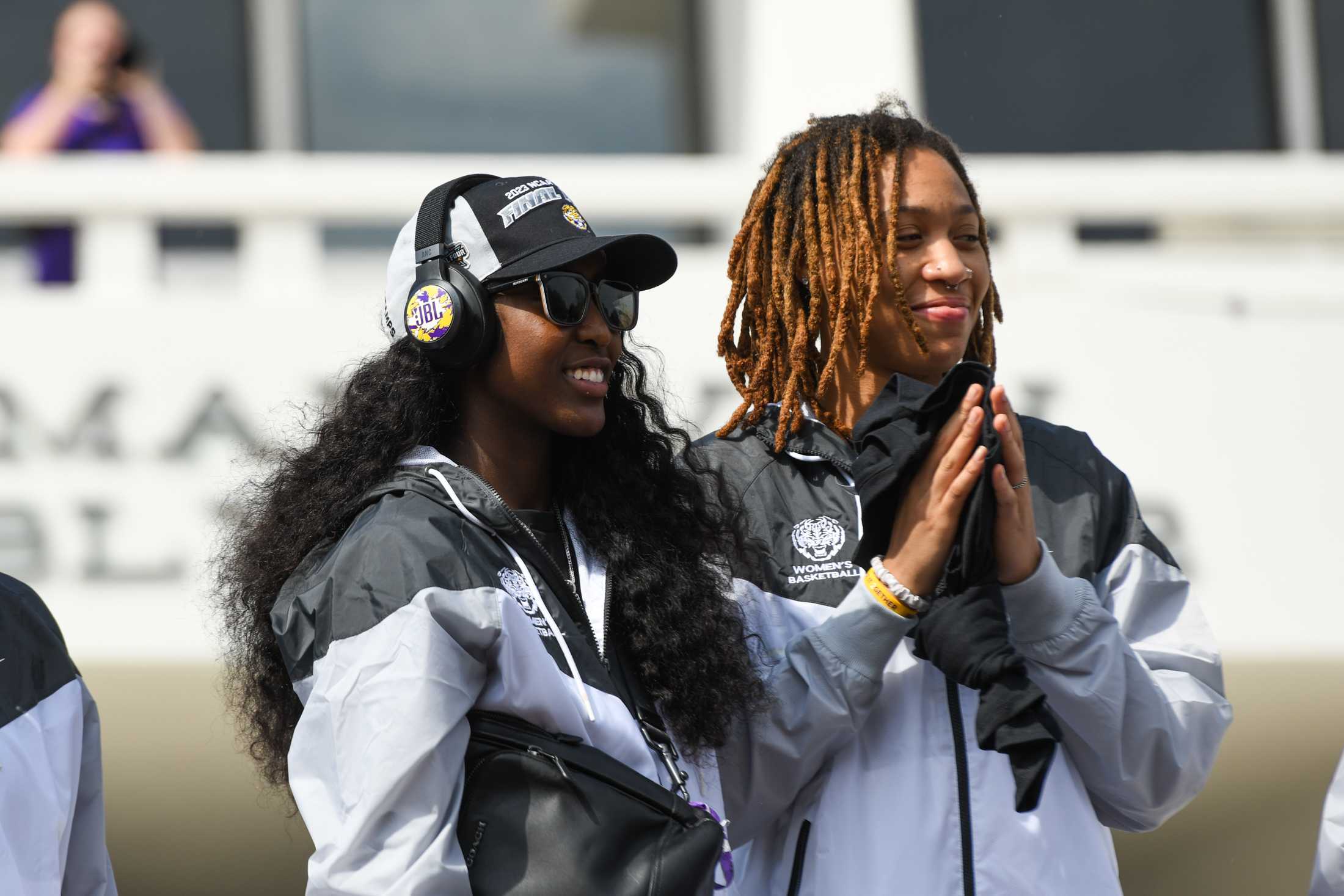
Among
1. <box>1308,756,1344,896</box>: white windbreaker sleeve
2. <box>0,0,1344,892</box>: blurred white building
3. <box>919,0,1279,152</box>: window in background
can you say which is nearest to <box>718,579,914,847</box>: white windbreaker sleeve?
<box>1308,756,1344,896</box>: white windbreaker sleeve

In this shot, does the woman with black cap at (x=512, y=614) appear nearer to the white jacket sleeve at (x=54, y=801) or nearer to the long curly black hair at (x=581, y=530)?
the long curly black hair at (x=581, y=530)

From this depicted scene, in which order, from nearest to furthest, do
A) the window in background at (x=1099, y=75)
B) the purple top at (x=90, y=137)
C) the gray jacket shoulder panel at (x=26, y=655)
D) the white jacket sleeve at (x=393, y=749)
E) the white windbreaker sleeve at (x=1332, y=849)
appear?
1. the white jacket sleeve at (x=393, y=749)
2. the gray jacket shoulder panel at (x=26, y=655)
3. the white windbreaker sleeve at (x=1332, y=849)
4. the purple top at (x=90, y=137)
5. the window in background at (x=1099, y=75)

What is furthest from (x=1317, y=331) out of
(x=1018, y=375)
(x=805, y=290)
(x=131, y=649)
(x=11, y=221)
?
(x=11, y=221)

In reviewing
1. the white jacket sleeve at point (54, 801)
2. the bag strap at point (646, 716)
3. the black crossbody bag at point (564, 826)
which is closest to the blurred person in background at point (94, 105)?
the white jacket sleeve at point (54, 801)

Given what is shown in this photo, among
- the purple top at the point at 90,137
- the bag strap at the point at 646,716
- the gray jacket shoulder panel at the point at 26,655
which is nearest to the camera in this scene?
the bag strap at the point at 646,716

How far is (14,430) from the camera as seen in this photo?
4.25 metres

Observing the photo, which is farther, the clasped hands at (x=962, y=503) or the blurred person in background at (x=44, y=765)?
the blurred person in background at (x=44, y=765)

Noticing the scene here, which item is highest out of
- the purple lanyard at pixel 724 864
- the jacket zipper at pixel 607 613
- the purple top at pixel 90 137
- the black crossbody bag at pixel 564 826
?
the purple top at pixel 90 137

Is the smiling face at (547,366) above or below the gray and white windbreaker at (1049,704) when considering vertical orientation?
above

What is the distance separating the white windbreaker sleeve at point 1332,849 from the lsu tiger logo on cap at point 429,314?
5.19 ft

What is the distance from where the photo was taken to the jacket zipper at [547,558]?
2.23m

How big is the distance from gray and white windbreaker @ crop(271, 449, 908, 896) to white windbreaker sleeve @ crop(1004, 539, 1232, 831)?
8.1 inches

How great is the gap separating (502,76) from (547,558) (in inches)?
166

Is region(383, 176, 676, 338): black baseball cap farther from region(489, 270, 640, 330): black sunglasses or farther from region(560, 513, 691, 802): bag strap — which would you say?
region(560, 513, 691, 802): bag strap
